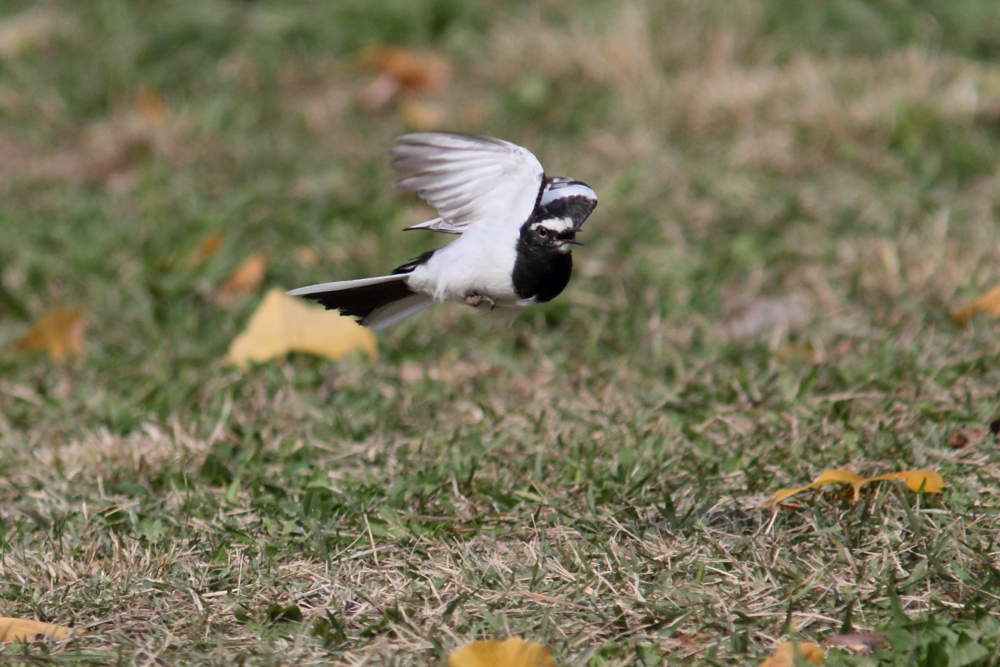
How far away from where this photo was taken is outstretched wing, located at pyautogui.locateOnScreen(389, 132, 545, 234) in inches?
99.2

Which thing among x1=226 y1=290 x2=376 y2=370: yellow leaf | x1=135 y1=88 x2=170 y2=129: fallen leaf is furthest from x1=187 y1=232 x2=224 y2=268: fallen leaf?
x1=135 y1=88 x2=170 y2=129: fallen leaf

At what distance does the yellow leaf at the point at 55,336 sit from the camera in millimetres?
3896

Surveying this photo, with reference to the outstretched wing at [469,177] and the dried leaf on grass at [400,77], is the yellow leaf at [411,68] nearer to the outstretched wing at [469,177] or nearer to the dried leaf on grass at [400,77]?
the dried leaf on grass at [400,77]

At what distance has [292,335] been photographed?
372cm

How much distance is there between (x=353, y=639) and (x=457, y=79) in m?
4.35

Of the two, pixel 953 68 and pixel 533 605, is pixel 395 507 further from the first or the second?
pixel 953 68

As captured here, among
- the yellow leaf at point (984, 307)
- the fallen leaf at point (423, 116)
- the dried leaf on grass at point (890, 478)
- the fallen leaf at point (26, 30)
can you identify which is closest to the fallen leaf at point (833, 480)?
the dried leaf on grass at point (890, 478)

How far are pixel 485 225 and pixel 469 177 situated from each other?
A: 0.13 m

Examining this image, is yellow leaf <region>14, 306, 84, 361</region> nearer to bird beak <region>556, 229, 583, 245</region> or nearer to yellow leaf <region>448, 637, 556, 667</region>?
bird beak <region>556, 229, 583, 245</region>

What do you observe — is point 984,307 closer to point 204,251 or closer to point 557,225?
point 557,225

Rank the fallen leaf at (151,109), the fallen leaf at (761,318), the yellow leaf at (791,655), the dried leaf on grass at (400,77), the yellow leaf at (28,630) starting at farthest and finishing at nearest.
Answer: the dried leaf on grass at (400,77) → the fallen leaf at (151,109) → the fallen leaf at (761,318) → the yellow leaf at (28,630) → the yellow leaf at (791,655)

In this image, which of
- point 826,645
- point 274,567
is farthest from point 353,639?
point 826,645

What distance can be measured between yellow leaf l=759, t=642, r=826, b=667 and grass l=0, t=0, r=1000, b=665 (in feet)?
0.23

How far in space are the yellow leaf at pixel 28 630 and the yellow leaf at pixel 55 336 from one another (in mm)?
1770
